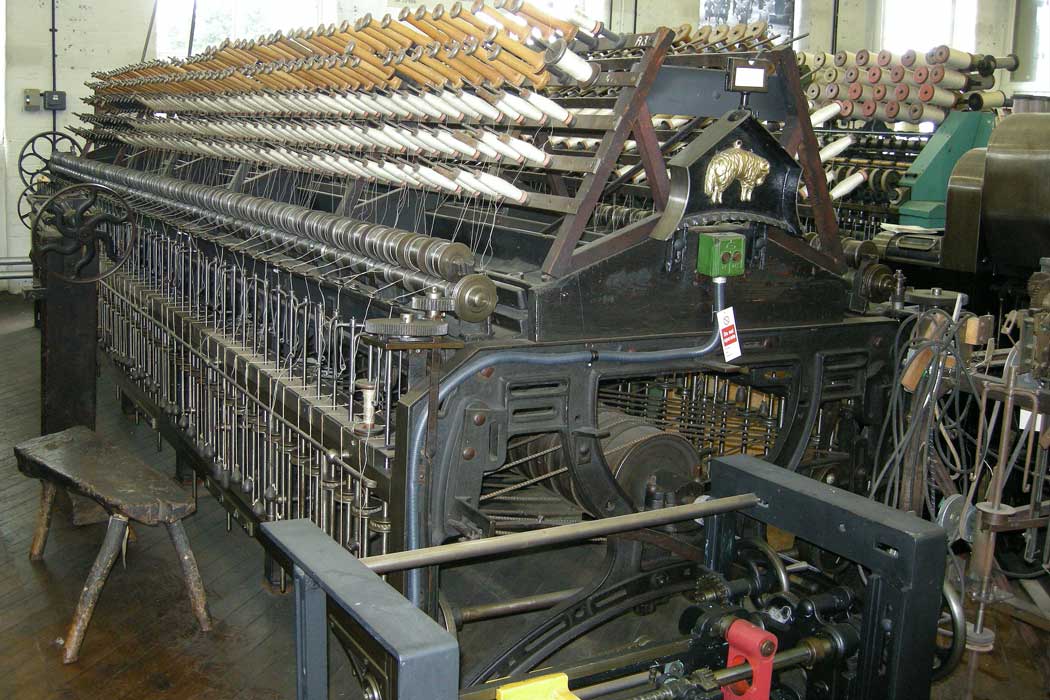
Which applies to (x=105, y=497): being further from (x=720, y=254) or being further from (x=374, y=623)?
(x=374, y=623)

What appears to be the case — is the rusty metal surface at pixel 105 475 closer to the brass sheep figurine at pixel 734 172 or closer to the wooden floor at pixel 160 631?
the wooden floor at pixel 160 631

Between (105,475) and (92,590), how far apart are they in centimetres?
52

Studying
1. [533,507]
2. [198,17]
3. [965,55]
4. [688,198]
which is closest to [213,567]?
[533,507]

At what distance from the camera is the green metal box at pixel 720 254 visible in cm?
325

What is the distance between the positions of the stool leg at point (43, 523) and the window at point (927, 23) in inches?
486

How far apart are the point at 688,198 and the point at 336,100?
1.67 metres

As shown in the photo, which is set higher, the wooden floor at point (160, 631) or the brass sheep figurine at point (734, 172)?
the brass sheep figurine at point (734, 172)

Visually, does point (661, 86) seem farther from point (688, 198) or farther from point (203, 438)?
point (203, 438)

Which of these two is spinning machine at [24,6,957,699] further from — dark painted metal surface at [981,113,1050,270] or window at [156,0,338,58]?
window at [156,0,338,58]

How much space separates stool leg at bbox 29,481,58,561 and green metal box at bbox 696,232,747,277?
9.25 feet

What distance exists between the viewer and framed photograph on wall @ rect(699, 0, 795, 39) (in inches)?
511

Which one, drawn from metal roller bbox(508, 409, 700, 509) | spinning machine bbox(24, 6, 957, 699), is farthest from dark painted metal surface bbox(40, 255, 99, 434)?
metal roller bbox(508, 409, 700, 509)

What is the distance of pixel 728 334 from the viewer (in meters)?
3.40

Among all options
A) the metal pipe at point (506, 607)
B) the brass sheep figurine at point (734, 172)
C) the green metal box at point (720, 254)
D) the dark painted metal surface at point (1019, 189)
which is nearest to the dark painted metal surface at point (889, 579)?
the metal pipe at point (506, 607)
